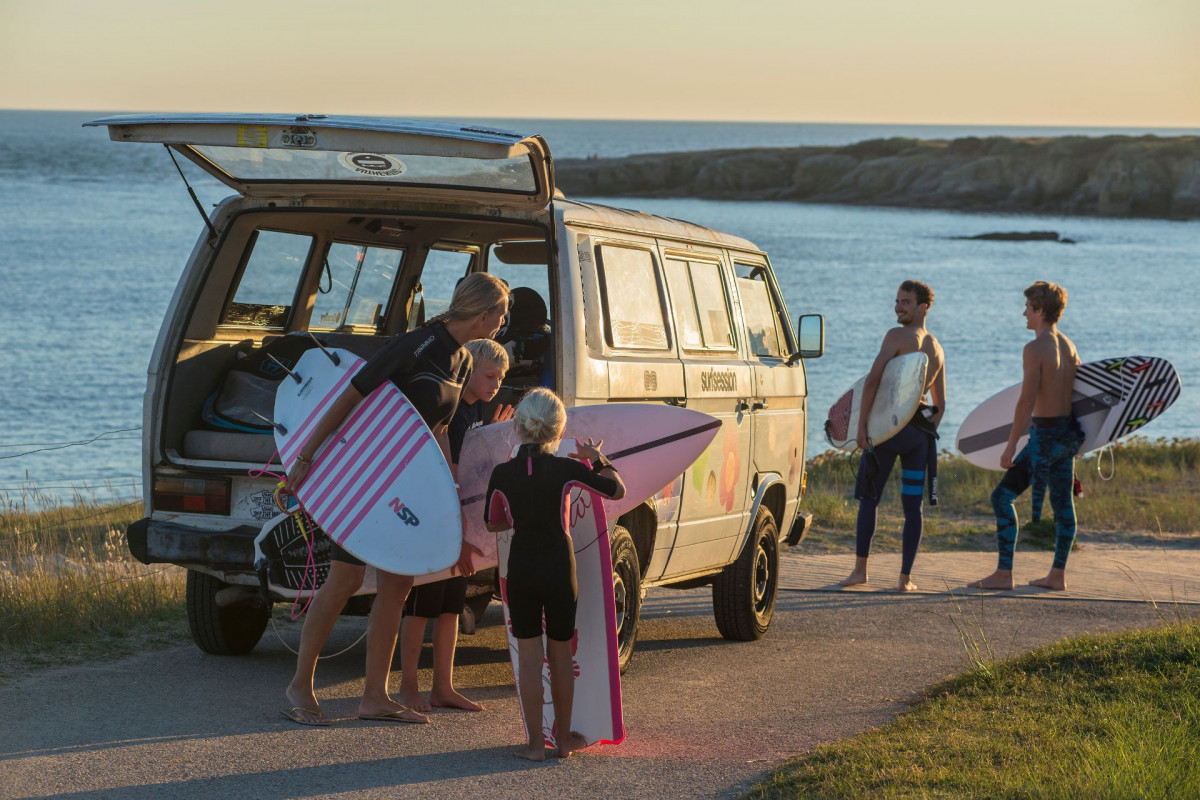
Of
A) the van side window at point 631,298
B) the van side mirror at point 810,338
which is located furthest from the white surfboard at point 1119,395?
the van side window at point 631,298

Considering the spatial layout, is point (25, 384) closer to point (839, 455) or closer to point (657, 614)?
point (839, 455)

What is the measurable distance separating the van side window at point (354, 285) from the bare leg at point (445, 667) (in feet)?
9.44

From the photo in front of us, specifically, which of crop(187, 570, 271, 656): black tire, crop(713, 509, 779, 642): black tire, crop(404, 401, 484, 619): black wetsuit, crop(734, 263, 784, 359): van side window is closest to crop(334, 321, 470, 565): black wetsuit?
crop(404, 401, 484, 619): black wetsuit

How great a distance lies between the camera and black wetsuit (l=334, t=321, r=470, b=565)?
20.1 feet

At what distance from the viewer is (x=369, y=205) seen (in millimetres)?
7520

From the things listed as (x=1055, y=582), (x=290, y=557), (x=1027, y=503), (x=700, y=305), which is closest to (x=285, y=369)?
(x=290, y=557)

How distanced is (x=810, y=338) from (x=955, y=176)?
321 ft

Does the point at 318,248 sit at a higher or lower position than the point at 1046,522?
higher

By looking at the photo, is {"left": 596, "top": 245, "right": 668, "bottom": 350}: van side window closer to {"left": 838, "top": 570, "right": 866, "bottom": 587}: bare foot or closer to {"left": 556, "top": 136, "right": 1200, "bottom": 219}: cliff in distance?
{"left": 838, "top": 570, "right": 866, "bottom": 587}: bare foot

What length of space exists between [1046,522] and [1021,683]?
7.09 m

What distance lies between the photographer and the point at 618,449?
269 inches

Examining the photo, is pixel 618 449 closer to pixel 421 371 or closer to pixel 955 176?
pixel 421 371

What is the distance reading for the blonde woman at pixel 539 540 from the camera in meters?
5.95

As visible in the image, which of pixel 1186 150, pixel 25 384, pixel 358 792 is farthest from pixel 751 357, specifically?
pixel 1186 150
